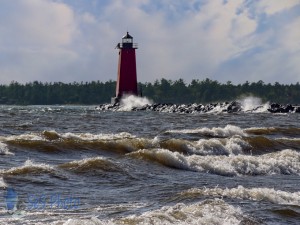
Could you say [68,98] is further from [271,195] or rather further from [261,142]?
[271,195]

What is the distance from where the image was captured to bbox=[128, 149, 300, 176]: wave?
16.1m

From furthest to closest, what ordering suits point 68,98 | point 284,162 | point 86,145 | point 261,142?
point 68,98 → point 261,142 → point 86,145 → point 284,162

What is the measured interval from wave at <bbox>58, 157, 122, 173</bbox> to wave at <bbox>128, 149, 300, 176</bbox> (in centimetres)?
218

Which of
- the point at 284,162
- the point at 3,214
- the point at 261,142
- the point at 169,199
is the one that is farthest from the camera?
the point at 261,142

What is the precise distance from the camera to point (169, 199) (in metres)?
11.0

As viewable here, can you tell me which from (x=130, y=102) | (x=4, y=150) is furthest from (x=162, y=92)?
(x=4, y=150)

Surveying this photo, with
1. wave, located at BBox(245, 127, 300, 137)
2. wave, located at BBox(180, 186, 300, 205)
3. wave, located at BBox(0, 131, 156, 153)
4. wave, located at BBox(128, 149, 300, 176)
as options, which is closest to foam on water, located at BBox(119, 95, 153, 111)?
wave, located at BBox(245, 127, 300, 137)

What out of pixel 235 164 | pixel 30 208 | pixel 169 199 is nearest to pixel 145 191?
pixel 169 199

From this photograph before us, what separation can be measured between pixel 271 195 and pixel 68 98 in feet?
469

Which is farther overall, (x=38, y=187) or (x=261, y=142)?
(x=261, y=142)

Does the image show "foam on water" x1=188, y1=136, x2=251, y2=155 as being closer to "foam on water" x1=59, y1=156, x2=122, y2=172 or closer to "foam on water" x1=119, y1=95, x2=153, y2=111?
"foam on water" x1=59, y1=156, x2=122, y2=172

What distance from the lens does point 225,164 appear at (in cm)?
1628

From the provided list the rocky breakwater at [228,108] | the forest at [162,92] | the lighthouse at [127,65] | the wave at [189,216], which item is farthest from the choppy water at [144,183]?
the forest at [162,92]

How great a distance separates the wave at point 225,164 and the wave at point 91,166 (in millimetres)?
2184
